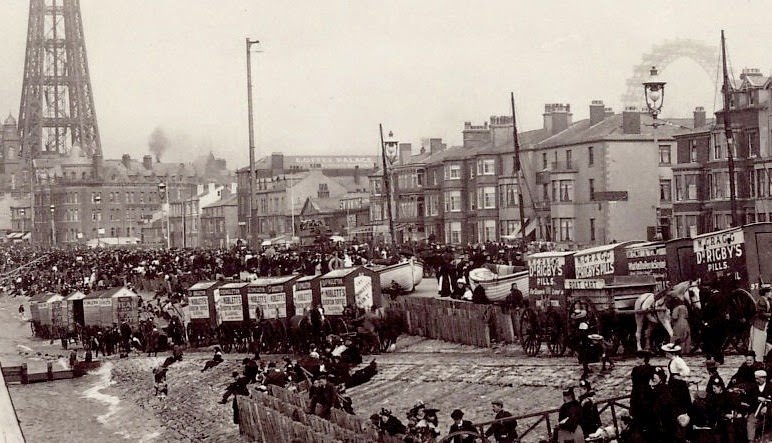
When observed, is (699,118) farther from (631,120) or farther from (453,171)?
(453,171)

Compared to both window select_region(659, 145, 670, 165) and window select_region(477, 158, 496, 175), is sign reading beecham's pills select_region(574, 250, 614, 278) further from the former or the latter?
window select_region(477, 158, 496, 175)

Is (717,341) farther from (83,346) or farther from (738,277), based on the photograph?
(83,346)

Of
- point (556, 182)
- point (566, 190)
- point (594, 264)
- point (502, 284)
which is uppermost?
point (556, 182)

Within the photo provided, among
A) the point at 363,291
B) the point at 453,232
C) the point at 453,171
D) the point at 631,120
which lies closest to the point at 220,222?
the point at 453,171

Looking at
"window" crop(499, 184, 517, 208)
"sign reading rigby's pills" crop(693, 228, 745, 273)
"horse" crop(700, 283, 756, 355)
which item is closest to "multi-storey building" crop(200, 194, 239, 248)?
"window" crop(499, 184, 517, 208)

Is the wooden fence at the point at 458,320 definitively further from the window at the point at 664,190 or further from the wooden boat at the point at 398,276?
the window at the point at 664,190
